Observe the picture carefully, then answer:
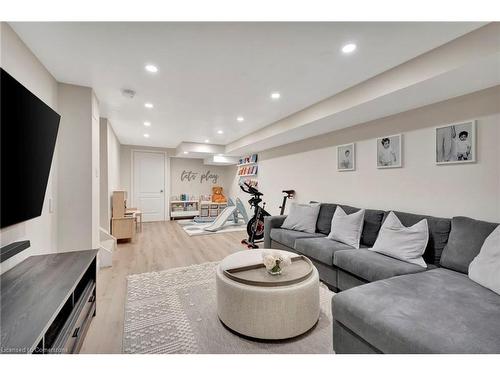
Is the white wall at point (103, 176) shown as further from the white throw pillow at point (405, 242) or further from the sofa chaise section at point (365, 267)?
the white throw pillow at point (405, 242)

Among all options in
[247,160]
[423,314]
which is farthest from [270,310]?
[247,160]

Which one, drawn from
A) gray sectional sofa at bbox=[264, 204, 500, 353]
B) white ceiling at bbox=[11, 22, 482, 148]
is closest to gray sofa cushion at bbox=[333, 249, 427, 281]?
gray sectional sofa at bbox=[264, 204, 500, 353]

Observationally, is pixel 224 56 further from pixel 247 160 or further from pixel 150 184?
pixel 150 184

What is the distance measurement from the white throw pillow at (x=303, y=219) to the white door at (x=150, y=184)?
17.4 ft

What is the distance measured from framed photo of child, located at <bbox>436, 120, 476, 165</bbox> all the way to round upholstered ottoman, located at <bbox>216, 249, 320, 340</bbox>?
1909 mm

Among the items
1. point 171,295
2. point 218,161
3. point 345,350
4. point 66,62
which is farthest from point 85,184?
point 218,161

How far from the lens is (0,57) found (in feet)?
4.96

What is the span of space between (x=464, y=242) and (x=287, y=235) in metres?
1.90

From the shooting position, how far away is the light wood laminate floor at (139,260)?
1808mm

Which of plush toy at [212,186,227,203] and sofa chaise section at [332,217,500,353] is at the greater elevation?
plush toy at [212,186,227,203]

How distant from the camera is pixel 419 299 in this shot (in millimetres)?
1448

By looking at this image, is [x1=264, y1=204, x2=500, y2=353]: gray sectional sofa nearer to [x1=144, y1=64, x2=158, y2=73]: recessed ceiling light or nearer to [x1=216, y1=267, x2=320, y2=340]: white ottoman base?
[x1=216, y1=267, x2=320, y2=340]: white ottoman base

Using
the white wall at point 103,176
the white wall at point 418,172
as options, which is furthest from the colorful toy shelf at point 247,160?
the white wall at point 103,176

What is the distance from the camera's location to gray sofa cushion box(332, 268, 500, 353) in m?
1.10
